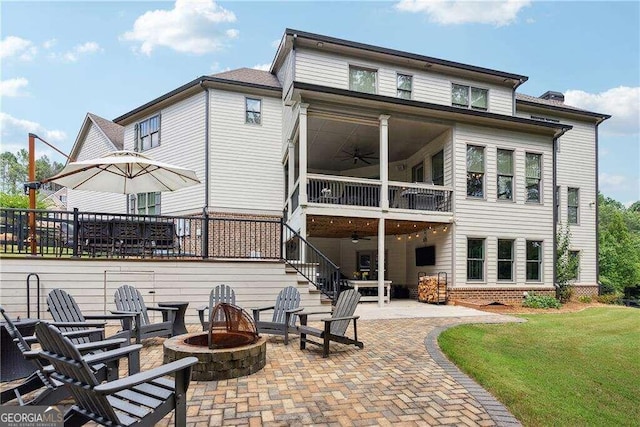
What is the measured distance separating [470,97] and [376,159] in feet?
15.4

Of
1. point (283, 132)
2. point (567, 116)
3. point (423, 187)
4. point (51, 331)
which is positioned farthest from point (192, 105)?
point (567, 116)

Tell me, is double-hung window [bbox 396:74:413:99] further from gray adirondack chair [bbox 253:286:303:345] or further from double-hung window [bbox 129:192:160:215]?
double-hung window [bbox 129:192:160:215]

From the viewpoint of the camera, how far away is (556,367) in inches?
209

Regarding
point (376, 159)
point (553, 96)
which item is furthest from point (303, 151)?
point (553, 96)

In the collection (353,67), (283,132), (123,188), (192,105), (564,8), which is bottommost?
(123,188)

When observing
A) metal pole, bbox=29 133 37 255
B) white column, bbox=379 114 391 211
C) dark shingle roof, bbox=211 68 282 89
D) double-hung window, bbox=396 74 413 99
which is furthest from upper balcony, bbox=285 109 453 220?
metal pole, bbox=29 133 37 255

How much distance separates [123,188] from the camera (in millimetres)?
8359

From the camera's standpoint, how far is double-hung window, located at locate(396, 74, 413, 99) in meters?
14.5

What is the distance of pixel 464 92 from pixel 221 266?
1270cm

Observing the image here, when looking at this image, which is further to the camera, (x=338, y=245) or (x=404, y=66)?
(x=338, y=245)

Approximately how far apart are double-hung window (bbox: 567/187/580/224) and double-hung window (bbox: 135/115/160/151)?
764 inches

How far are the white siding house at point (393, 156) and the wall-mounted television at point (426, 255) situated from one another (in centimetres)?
20

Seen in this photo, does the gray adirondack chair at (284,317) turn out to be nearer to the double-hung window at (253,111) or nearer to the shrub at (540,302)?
the shrub at (540,302)

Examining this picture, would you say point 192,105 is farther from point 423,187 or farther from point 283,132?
point 423,187
